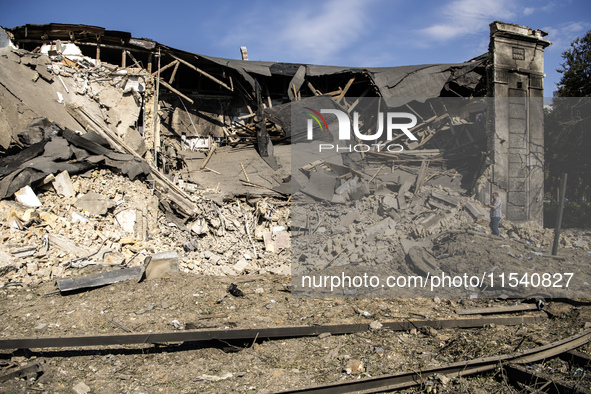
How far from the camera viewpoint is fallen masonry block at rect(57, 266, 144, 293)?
215 inches

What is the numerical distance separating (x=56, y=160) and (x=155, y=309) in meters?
3.86

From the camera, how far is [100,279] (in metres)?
5.70

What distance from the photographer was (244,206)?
902cm

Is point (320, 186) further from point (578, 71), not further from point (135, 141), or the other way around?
point (578, 71)

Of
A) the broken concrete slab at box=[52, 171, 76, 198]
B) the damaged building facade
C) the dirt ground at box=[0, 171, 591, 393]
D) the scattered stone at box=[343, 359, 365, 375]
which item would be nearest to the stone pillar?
the damaged building facade

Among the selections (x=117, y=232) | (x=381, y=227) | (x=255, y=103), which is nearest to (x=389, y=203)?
(x=381, y=227)

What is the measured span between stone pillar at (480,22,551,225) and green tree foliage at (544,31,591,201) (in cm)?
611

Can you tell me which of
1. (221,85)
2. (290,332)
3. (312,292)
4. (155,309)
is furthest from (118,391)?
(221,85)

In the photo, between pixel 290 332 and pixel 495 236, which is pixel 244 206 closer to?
pixel 290 332

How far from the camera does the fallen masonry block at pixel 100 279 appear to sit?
215 inches

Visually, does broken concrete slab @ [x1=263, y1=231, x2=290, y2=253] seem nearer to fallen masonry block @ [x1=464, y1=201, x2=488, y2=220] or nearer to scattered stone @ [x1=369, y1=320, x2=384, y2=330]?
scattered stone @ [x1=369, y1=320, x2=384, y2=330]

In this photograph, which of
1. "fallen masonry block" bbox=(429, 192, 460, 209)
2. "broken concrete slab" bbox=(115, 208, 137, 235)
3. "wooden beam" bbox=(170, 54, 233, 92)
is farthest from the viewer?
"wooden beam" bbox=(170, 54, 233, 92)

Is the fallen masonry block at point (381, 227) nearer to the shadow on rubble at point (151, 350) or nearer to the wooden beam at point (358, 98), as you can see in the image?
the wooden beam at point (358, 98)

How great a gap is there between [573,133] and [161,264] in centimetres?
1791
